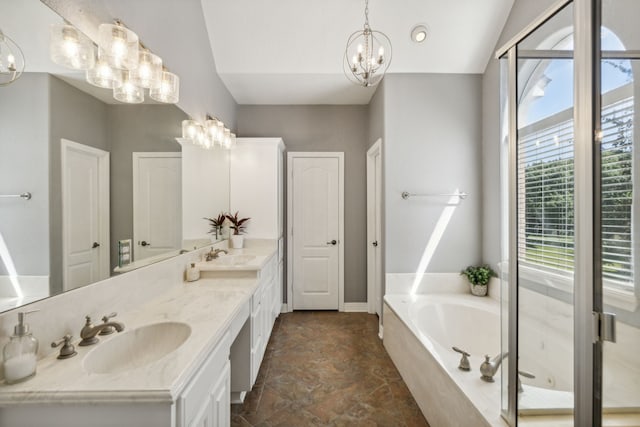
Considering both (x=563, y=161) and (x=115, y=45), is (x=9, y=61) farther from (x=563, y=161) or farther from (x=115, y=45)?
(x=563, y=161)

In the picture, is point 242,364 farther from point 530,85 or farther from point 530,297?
point 530,85

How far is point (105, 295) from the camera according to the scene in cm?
121

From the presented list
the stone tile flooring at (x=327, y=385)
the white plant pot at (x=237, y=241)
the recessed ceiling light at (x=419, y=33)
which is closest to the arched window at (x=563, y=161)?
the stone tile flooring at (x=327, y=385)

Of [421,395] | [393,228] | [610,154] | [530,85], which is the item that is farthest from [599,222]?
[393,228]

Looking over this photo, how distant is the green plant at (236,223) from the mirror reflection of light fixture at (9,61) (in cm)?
212

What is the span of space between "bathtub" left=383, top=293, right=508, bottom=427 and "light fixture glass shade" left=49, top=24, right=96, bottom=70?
7.78ft

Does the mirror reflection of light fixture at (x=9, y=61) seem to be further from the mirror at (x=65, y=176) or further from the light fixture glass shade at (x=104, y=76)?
the light fixture glass shade at (x=104, y=76)

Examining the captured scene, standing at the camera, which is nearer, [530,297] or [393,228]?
[530,297]

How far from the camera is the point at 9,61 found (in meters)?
0.84

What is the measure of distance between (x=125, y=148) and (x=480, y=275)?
3.11 m

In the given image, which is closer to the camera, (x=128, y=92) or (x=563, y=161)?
(x=563, y=161)

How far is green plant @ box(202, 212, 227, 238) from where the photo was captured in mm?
2553

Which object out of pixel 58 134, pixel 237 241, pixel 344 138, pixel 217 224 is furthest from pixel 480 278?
pixel 58 134

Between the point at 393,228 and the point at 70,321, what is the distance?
245 centimetres
